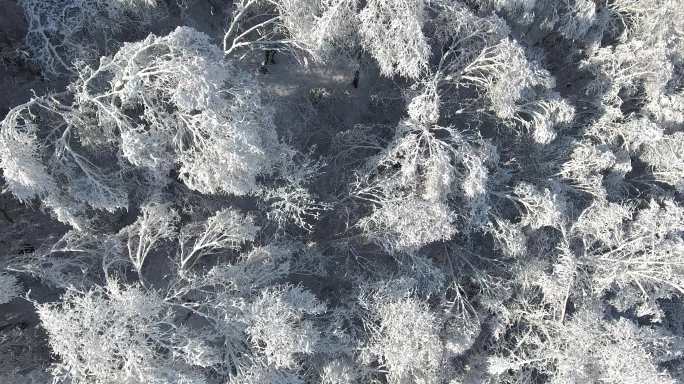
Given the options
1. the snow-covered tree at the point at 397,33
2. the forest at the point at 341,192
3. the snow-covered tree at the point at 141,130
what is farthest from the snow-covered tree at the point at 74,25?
the snow-covered tree at the point at 397,33

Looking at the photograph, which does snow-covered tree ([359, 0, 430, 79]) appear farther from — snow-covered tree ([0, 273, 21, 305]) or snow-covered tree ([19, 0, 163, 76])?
snow-covered tree ([0, 273, 21, 305])

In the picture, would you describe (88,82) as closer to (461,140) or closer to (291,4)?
(291,4)

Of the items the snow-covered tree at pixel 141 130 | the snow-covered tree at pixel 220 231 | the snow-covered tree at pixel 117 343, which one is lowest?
the snow-covered tree at pixel 117 343

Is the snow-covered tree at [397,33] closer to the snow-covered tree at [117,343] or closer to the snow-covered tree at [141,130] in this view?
the snow-covered tree at [141,130]

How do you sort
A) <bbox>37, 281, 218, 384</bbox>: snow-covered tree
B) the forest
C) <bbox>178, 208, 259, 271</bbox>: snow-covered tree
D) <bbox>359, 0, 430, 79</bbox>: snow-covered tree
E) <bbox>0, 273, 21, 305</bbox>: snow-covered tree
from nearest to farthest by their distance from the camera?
<bbox>37, 281, 218, 384</bbox>: snow-covered tree
the forest
<bbox>0, 273, 21, 305</bbox>: snow-covered tree
<bbox>359, 0, 430, 79</bbox>: snow-covered tree
<bbox>178, 208, 259, 271</bbox>: snow-covered tree

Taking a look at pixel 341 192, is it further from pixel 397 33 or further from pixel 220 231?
pixel 397 33

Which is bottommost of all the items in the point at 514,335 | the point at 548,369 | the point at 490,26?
the point at 548,369

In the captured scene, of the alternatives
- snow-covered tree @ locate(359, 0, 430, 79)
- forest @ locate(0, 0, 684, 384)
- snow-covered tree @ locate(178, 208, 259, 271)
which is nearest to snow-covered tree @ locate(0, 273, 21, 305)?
forest @ locate(0, 0, 684, 384)

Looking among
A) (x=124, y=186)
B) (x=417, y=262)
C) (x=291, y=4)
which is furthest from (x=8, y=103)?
(x=417, y=262)
